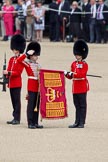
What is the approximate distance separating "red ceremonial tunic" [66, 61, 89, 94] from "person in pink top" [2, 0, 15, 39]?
1602 cm

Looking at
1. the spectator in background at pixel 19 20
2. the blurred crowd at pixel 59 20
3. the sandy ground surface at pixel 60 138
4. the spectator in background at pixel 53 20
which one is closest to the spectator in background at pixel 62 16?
the blurred crowd at pixel 59 20

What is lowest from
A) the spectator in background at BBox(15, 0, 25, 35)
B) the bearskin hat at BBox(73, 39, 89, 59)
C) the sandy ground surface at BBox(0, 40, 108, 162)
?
the spectator in background at BBox(15, 0, 25, 35)

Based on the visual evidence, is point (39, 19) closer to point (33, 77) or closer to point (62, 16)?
point (62, 16)

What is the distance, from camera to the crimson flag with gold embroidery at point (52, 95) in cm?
1350

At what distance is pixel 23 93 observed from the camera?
17406 mm

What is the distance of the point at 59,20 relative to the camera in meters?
29.0

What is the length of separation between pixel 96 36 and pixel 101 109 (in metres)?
13.0

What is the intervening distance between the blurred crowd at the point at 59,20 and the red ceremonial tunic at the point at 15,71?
14.3 m

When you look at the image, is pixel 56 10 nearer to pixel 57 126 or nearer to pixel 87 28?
pixel 87 28

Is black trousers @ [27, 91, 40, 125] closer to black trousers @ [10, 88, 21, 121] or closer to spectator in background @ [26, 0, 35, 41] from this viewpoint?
black trousers @ [10, 88, 21, 121]

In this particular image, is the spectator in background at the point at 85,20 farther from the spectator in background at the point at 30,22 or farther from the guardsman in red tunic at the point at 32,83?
the guardsman in red tunic at the point at 32,83

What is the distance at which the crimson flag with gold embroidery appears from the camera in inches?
531

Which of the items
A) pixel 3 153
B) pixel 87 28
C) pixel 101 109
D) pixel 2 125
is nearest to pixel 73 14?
pixel 87 28

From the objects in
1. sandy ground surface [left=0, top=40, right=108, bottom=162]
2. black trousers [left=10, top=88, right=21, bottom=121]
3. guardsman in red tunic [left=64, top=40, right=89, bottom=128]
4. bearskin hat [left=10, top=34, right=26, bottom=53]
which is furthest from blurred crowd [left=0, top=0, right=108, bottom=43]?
guardsman in red tunic [left=64, top=40, right=89, bottom=128]
